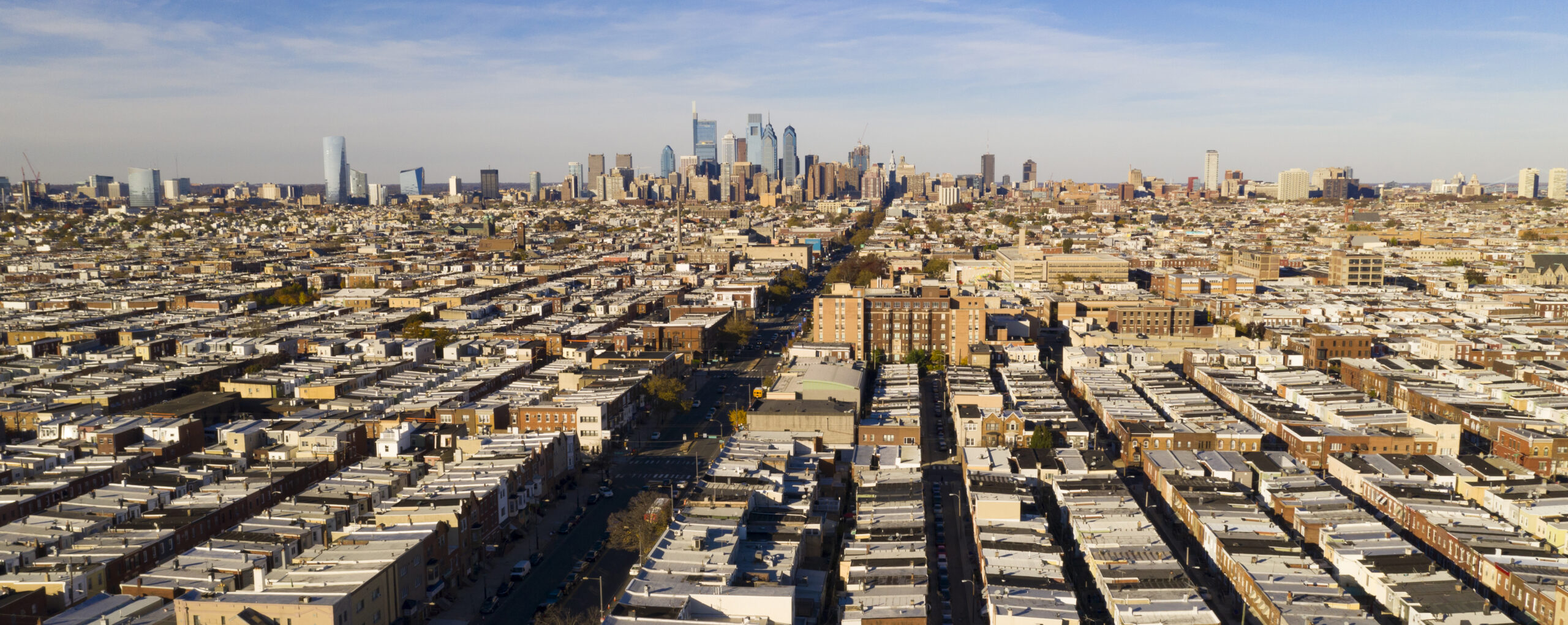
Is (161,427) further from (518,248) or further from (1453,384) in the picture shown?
(518,248)

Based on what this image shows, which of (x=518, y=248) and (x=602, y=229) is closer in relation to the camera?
(x=518, y=248)

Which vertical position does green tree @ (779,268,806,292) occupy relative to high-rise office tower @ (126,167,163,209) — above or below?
below

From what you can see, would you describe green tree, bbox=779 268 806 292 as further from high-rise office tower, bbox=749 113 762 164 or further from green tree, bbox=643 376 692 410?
high-rise office tower, bbox=749 113 762 164

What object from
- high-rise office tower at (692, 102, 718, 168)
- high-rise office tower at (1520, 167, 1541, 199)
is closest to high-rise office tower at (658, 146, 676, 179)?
high-rise office tower at (692, 102, 718, 168)

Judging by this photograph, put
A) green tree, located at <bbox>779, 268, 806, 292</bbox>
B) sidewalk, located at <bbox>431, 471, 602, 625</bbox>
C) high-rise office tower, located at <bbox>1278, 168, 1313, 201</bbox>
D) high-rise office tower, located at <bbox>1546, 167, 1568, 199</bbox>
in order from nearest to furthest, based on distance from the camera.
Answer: sidewalk, located at <bbox>431, 471, 602, 625</bbox> < green tree, located at <bbox>779, 268, 806, 292</bbox> < high-rise office tower, located at <bbox>1546, 167, 1568, 199</bbox> < high-rise office tower, located at <bbox>1278, 168, 1313, 201</bbox>

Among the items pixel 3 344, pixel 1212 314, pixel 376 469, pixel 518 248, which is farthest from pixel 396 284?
pixel 1212 314

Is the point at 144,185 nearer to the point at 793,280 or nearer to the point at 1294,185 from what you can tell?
the point at 793,280

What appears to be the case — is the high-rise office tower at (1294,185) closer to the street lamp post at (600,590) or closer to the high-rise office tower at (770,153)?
the high-rise office tower at (770,153)
